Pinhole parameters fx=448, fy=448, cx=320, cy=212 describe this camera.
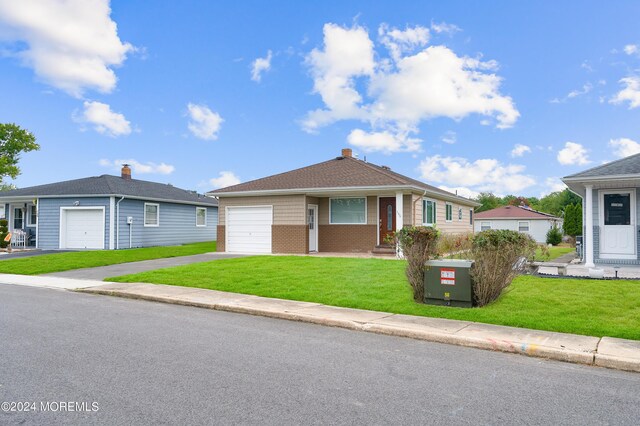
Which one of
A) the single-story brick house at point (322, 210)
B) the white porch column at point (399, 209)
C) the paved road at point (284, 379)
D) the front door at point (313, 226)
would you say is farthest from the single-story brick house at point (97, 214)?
the paved road at point (284, 379)

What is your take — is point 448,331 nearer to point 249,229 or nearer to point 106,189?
point 249,229

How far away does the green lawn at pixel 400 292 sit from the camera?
23.5ft

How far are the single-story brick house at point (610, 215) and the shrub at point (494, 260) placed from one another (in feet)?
26.3

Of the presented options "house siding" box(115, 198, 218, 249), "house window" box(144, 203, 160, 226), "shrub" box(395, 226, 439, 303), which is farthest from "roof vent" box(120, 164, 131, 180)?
"shrub" box(395, 226, 439, 303)

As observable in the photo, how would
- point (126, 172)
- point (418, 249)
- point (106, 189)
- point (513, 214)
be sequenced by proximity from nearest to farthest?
point (418, 249), point (106, 189), point (126, 172), point (513, 214)

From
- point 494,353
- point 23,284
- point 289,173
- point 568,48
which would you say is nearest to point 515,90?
point 568,48

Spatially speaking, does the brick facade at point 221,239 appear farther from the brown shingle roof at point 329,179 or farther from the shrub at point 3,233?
the shrub at point 3,233

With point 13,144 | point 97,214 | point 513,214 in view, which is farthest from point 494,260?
point 13,144

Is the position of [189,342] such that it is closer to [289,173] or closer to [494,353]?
[494,353]

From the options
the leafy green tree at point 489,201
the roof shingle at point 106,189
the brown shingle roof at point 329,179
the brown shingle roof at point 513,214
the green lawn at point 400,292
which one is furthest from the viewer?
the leafy green tree at point 489,201

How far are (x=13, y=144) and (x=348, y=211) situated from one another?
35070 millimetres

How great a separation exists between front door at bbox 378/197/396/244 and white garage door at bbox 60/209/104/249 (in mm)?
14548

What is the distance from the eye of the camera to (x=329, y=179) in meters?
20.8

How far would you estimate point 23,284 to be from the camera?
12.5 metres
